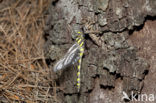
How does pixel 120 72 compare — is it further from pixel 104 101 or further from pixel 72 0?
pixel 72 0

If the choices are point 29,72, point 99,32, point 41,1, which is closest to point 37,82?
point 29,72

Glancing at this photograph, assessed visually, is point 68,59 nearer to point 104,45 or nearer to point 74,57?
point 74,57

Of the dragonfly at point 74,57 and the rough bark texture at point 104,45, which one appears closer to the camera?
the rough bark texture at point 104,45

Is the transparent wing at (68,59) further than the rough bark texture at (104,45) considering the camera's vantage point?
Yes

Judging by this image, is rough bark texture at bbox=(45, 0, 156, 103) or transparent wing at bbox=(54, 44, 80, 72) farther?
transparent wing at bbox=(54, 44, 80, 72)

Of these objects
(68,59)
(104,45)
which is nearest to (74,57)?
(68,59)
